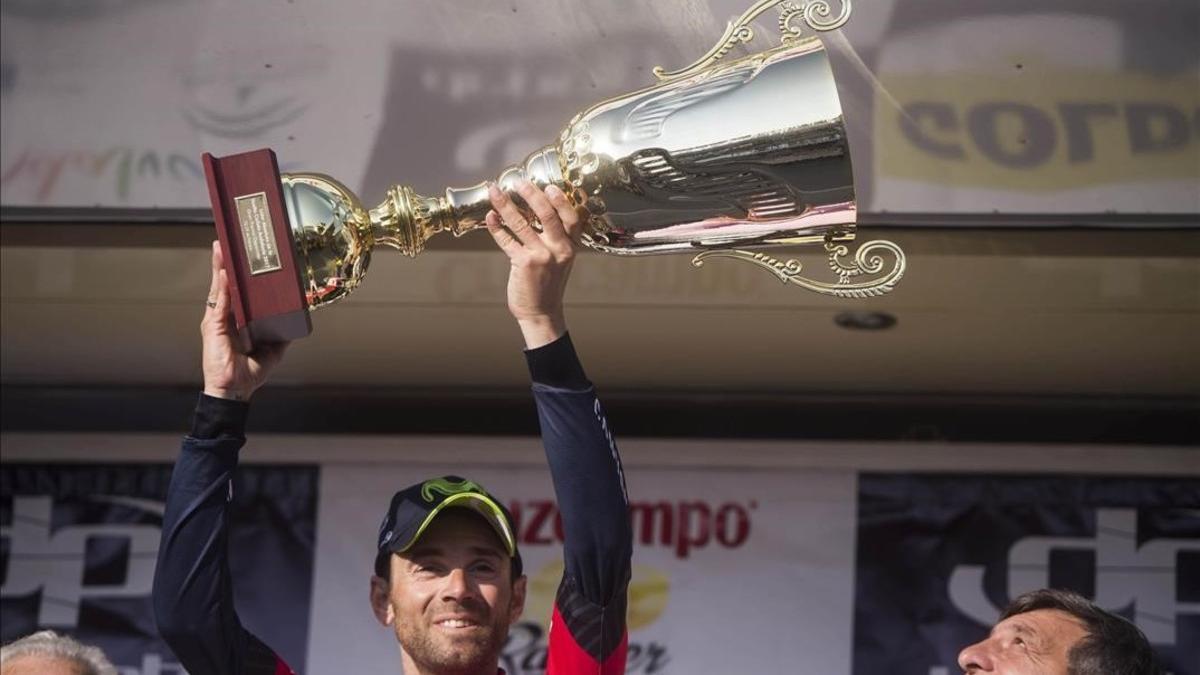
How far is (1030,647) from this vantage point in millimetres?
2955

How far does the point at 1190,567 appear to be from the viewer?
4379 mm

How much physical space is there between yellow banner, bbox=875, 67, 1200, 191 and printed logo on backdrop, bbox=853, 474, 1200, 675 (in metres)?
1.10

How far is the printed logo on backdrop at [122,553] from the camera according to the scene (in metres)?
4.56

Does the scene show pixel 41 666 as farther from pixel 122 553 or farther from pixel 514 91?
pixel 122 553

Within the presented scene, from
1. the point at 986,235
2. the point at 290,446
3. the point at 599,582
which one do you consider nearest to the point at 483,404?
the point at 290,446

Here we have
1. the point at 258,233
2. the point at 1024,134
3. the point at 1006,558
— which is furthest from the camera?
the point at 1006,558

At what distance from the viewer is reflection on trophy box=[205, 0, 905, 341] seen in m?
2.69

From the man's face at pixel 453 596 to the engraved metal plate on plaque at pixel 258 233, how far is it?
1.82 feet

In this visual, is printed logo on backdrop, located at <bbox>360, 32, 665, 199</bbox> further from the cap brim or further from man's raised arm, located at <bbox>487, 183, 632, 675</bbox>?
man's raised arm, located at <bbox>487, 183, 632, 675</bbox>

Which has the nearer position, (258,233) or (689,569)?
(258,233)

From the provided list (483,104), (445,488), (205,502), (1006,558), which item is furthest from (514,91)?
(1006,558)

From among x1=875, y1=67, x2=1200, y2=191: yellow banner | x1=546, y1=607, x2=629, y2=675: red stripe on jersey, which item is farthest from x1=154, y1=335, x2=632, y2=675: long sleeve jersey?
x1=875, y1=67, x2=1200, y2=191: yellow banner

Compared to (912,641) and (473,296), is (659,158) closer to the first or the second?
(473,296)

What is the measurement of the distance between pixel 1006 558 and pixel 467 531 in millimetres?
1770
